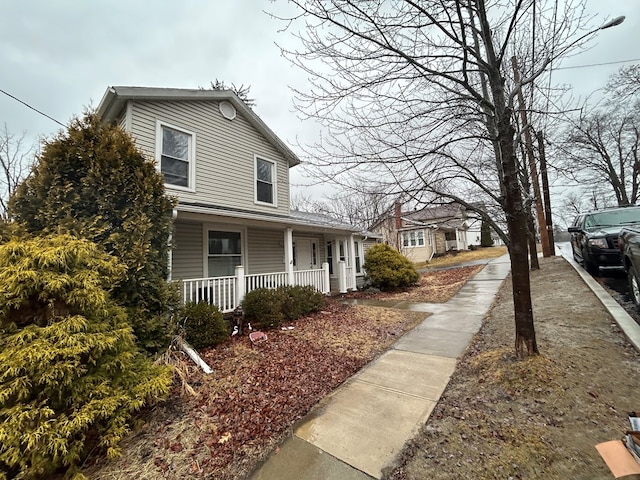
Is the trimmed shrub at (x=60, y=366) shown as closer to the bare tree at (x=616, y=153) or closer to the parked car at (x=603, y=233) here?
the parked car at (x=603, y=233)

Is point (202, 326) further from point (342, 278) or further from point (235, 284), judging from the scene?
point (342, 278)

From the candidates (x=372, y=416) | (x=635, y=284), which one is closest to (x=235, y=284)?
(x=372, y=416)

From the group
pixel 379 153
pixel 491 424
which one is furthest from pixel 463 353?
pixel 379 153

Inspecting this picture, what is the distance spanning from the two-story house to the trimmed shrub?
2943 millimetres

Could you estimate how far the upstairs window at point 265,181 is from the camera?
9586 mm

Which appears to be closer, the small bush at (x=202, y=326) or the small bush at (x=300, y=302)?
the small bush at (x=202, y=326)

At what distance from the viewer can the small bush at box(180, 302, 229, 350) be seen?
486 centimetres

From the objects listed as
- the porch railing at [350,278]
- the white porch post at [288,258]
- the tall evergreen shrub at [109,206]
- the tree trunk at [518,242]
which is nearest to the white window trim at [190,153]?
the tall evergreen shrub at [109,206]

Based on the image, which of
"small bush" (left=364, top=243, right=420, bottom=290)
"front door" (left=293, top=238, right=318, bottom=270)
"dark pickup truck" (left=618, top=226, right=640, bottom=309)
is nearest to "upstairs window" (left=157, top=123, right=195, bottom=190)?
"front door" (left=293, top=238, right=318, bottom=270)

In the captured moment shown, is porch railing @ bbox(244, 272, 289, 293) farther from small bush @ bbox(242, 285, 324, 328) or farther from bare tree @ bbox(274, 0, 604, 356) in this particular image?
bare tree @ bbox(274, 0, 604, 356)

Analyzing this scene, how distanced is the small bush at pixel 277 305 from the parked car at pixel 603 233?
24.8ft

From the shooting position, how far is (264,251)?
9438 millimetres

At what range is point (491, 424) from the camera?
8.55 feet

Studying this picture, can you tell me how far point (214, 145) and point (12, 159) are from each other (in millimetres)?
Answer: 14474
